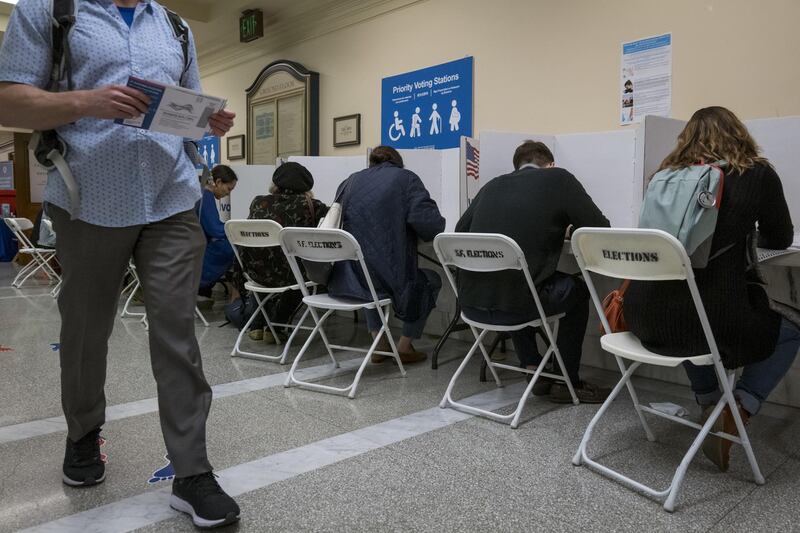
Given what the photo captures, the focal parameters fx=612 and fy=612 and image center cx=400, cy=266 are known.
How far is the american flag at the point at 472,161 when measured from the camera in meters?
3.38

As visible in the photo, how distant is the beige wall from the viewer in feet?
9.93

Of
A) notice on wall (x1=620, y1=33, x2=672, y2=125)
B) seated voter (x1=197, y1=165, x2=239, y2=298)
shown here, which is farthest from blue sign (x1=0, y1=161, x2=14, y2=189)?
notice on wall (x1=620, y1=33, x2=672, y2=125)

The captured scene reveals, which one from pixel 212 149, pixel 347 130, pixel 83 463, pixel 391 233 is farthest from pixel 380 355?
pixel 212 149

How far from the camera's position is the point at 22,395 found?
2664 mm

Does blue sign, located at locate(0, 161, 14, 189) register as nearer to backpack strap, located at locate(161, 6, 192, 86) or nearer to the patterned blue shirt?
backpack strap, located at locate(161, 6, 192, 86)

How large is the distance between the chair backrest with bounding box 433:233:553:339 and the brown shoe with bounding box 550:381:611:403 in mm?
346

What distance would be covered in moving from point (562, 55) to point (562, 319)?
80.2 inches

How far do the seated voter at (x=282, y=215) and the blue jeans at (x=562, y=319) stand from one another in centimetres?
136

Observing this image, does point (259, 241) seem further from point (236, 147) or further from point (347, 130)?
point (236, 147)

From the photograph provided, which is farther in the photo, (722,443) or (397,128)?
(397,128)

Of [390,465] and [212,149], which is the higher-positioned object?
[212,149]

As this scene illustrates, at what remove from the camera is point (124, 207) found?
1461mm

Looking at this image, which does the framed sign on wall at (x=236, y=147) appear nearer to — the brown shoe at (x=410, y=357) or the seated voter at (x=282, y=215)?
the seated voter at (x=282, y=215)

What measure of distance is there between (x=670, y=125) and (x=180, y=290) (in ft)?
7.97
